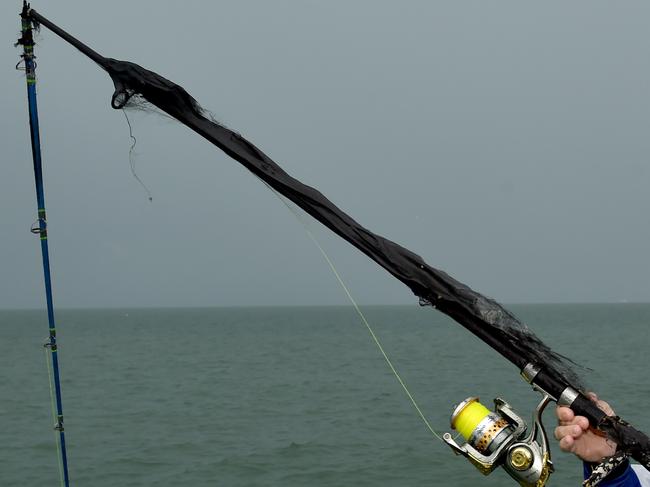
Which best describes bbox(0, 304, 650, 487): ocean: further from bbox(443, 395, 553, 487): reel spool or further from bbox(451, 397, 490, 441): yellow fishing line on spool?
bbox(451, 397, 490, 441): yellow fishing line on spool

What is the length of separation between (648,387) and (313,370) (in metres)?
21.5

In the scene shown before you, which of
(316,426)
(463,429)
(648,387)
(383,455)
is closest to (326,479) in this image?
(383,455)

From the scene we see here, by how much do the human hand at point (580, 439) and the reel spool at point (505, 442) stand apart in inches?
6.7

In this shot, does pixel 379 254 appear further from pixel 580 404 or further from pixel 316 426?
pixel 316 426

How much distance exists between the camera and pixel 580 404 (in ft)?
11.6

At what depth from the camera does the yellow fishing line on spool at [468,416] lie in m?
3.97

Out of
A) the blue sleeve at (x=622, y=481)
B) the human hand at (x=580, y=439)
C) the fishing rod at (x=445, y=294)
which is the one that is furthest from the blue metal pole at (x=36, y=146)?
the blue sleeve at (x=622, y=481)

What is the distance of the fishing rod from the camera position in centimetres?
355

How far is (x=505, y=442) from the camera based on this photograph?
3.85 metres

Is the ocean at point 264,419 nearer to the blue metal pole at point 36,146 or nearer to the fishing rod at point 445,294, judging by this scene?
the fishing rod at point 445,294

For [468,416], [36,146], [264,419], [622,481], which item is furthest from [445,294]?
[264,419]

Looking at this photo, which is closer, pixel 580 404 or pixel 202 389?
pixel 580 404

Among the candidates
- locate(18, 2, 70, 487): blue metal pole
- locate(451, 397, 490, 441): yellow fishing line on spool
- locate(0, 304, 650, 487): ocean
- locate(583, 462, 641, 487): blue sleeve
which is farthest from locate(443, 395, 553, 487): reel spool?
locate(18, 2, 70, 487): blue metal pole

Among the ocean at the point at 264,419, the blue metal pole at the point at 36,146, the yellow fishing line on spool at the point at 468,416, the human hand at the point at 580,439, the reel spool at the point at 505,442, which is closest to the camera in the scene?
the human hand at the point at 580,439
